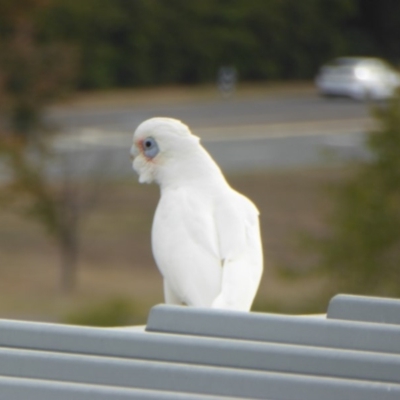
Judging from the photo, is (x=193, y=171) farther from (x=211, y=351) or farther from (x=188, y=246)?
(x=211, y=351)

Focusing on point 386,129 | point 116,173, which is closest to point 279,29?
point 116,173

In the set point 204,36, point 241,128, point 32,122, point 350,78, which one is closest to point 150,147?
point 32,122

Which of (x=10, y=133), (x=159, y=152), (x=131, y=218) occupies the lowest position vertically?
(x=131, y=218)

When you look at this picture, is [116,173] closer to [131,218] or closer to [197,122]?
[131,218]

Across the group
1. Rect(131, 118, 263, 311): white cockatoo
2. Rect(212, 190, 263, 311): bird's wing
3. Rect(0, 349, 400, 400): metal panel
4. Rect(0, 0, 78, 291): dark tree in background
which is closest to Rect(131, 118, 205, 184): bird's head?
Rect(131, 118, 263, 311): white cockatoo

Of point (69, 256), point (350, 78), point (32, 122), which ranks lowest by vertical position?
point (69, 256)

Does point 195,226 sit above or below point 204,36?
below

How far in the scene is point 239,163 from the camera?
20.7 meters

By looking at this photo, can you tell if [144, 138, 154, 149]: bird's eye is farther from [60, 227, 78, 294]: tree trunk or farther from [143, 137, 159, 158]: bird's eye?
[60, 227, 78, 294]: tree trunk

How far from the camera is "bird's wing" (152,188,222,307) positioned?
3295mm

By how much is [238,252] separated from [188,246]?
0.16 m

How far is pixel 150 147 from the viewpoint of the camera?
354 centimetres

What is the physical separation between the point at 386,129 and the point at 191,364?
736 cm

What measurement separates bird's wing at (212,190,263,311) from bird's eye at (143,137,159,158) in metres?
0.28
